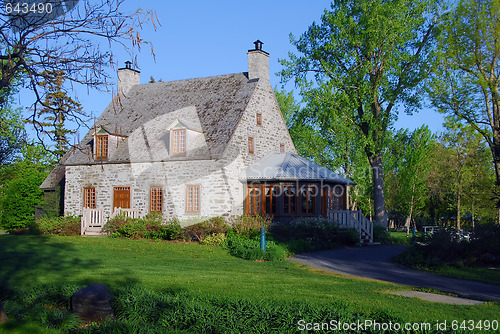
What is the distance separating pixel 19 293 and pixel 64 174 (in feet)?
72.0

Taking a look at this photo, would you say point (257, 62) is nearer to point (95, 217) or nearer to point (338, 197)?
point (338, 197)

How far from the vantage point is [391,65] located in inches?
1012

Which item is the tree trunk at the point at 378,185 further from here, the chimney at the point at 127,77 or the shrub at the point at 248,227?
the chimney at the point at 127,77

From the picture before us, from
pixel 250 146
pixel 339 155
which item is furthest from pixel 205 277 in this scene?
pixel 339 155

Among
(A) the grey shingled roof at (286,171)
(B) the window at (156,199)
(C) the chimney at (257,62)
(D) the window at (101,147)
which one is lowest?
(B) the window at (156,199)

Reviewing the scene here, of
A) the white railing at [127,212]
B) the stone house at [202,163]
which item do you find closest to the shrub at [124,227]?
the white railing at [127,212]

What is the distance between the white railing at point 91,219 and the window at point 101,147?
331 centimetres

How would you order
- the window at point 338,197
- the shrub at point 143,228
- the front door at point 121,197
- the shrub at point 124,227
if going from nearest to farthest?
1. the shrub at point 143,228
2. the shrub at point 124,227
3. the window at point 338,197
4. the front door at point 121,197

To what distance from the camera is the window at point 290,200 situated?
78.0 ft

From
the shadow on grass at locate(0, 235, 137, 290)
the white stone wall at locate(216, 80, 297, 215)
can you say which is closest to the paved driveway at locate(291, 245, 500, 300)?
the shadow on grass at locate(0, 235, 137, 290)

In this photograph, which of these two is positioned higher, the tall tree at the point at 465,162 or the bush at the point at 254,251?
the tall tree at the point at 465,162

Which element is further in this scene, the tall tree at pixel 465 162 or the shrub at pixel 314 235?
the tall tree at pixel 465 162

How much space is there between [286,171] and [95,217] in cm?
1051

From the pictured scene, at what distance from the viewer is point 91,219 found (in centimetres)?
2502
